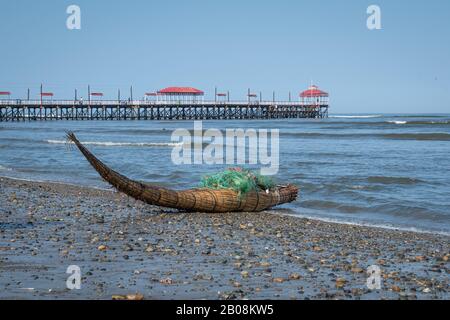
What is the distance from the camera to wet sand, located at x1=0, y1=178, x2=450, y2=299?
6.02 m

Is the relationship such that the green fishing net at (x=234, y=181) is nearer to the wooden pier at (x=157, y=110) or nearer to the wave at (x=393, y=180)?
the wave at (x=393, y=180)

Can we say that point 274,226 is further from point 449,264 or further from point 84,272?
point 84,272

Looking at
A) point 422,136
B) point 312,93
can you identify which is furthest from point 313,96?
point 422,136

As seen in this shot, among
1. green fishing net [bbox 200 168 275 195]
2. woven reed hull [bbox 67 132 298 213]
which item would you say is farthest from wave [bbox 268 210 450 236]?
green fishing net [bbox 200 168 275 195]

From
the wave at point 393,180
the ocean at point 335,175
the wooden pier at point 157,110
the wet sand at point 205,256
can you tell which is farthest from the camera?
the wooden pier at point 157,110

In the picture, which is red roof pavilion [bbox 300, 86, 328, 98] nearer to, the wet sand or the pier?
the pier

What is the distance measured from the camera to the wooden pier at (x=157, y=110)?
2928 inches

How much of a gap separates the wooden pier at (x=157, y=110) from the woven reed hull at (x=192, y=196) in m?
63.9

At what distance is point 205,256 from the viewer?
7.52 metres

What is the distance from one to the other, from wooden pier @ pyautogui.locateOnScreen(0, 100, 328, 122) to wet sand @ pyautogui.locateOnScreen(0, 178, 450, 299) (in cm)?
6501

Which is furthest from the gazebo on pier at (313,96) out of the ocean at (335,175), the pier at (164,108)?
the ocean at (335,175)

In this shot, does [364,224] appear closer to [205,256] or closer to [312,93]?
[205,256]

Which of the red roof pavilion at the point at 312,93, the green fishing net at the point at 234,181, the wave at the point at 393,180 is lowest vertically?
the wave at the point at 393,180
